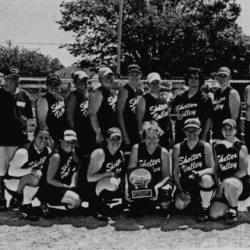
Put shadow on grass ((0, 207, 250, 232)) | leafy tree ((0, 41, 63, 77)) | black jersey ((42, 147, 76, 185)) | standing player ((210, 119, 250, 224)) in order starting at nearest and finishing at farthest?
shadow on grass ((0, 207, 250, 232)) → standing player ((210, 119, 250, 224)) → black jersey ((42, 147, 76, 185)) → leafy tree ((0, 41, 63, 77))

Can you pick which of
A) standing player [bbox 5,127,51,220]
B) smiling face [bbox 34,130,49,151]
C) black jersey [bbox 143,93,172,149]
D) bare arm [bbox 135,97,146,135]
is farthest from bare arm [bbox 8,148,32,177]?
black jersey [bbox 143,93,172,149]

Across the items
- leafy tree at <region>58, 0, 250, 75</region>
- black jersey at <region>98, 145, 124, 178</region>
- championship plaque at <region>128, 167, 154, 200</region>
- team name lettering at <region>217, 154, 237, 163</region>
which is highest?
leafy tree at <region>58, 0, 250, 75</region>

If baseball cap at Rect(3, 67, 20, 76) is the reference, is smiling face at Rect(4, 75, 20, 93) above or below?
below

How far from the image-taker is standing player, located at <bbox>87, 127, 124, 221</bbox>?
4.60 metres

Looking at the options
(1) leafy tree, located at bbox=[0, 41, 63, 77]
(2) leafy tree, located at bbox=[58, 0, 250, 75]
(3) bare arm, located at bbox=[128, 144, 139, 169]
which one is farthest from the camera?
(1) leafy tree, located at bbox=[0, 41, 63, 77]

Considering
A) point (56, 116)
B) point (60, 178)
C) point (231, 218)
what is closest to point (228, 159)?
point (231, 218)

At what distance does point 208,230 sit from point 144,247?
795 millimetres

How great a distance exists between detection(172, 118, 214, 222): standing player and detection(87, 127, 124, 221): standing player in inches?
26.6

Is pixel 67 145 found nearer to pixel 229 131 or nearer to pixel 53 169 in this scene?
pixel 53 169

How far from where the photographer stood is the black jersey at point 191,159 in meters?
4.62

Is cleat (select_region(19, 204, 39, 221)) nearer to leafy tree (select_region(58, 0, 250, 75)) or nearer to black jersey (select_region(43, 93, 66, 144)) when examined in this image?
black jersey (select_region(43, 93, 66, 144))

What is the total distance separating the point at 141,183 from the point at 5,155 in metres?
1.68

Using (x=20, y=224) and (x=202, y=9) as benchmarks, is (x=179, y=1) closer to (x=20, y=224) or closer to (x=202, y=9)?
(x=202, y=9)

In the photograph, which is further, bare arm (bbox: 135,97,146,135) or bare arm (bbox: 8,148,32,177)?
bare arm (bbox: 135,97,146,135)
